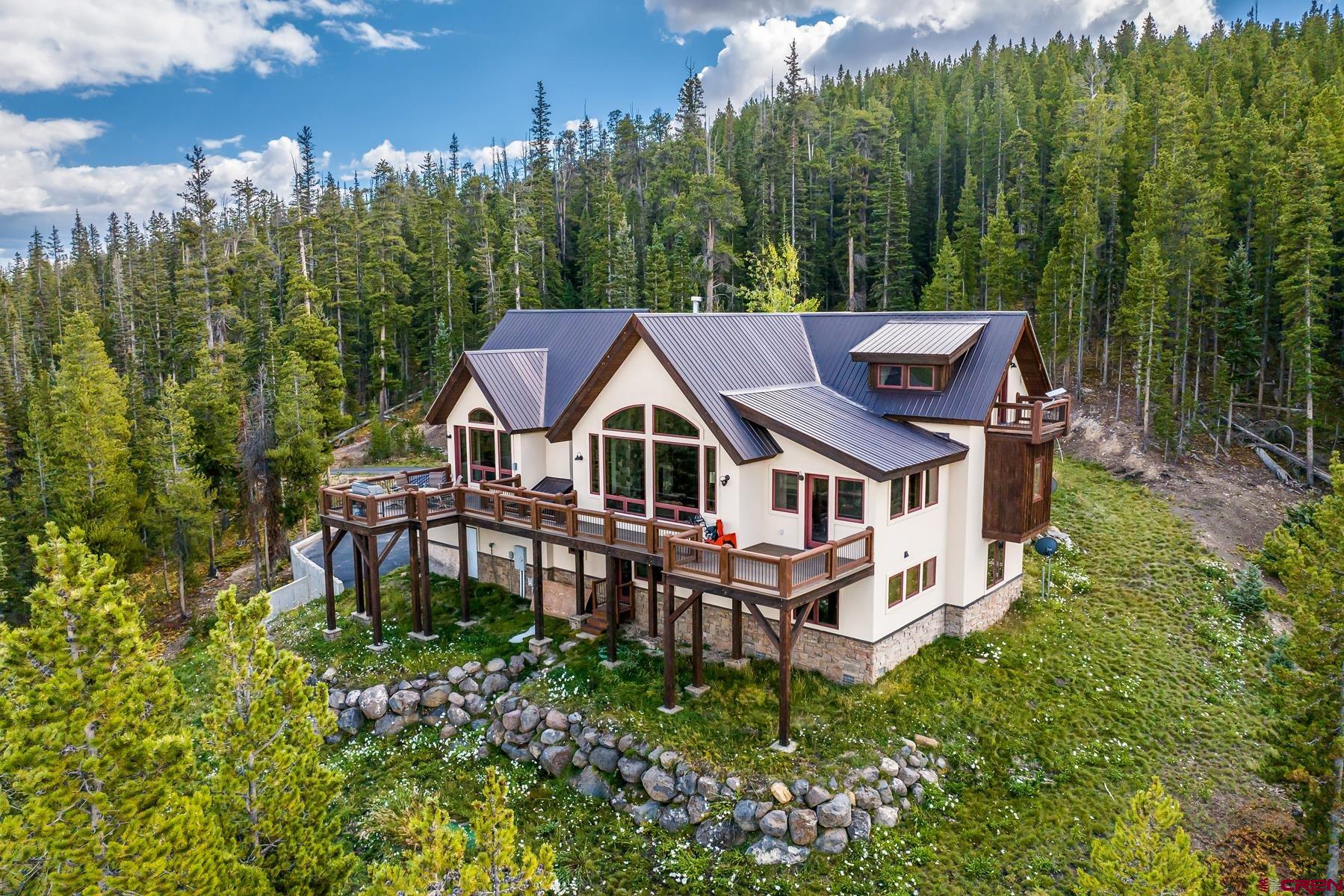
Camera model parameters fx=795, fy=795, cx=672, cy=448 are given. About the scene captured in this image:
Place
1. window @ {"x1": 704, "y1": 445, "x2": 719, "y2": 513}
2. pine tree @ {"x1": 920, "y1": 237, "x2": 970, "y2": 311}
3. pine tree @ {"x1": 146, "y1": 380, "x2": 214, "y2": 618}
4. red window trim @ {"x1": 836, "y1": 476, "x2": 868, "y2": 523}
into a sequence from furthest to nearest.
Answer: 1. pine tree @ {"x1": 920, "y1": 237, "x2": 970, "y2": 311}
2. pine tree @ {"x1": 146, "y1": 380, "x2": 214, "y2": 618}
3. window @ {"x1": 704, "y1": 445, "x2": 719, "y2": 513}
4. red window trim @ {"x1": 836, "y1": 476, "x2": 868, "y2": 523}

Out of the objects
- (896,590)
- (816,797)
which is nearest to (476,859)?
(816,797)

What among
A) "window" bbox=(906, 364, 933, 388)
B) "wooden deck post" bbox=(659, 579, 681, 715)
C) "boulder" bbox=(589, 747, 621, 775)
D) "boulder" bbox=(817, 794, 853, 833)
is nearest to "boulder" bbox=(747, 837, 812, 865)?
"boulder" bbox=(817, 794, 853, 833)

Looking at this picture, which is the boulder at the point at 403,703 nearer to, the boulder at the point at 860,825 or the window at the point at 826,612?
the window at the point at 826,612

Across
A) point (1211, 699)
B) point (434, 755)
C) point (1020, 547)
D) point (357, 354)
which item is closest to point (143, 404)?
point (357, 354)

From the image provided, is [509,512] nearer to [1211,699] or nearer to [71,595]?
[71,595]

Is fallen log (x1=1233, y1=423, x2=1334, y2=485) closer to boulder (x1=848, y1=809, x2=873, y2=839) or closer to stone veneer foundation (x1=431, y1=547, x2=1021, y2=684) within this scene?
stone veneer foundation (x1=431, y1=547, x2=1021, y2=684)

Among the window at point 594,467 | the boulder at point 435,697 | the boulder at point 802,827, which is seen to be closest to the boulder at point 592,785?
the boulder at point 802,827
